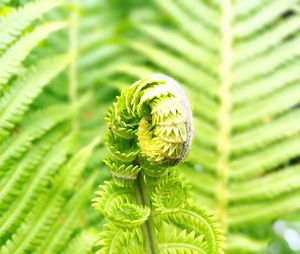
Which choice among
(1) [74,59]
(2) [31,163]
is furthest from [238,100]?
(2) [31,163]

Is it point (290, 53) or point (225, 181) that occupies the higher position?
point (290, 53)

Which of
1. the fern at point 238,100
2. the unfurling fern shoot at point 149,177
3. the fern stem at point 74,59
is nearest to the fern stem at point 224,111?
the fern at point 238,100

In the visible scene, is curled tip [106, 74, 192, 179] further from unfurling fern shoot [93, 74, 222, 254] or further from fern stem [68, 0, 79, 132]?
fern stem [68, 0, 79, 132]

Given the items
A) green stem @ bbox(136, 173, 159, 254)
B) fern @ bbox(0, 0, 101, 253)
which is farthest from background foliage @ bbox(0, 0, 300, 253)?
green stem @ bbox(136, 173, 159, 254)

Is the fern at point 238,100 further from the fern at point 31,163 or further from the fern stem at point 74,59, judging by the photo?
the fern at point 31,163

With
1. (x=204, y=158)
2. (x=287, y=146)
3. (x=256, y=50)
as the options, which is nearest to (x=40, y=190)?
(x=204, y=158)

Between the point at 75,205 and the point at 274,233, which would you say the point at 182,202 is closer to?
the point at 75,205

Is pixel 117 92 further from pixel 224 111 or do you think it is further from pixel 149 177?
pixel 149 177
